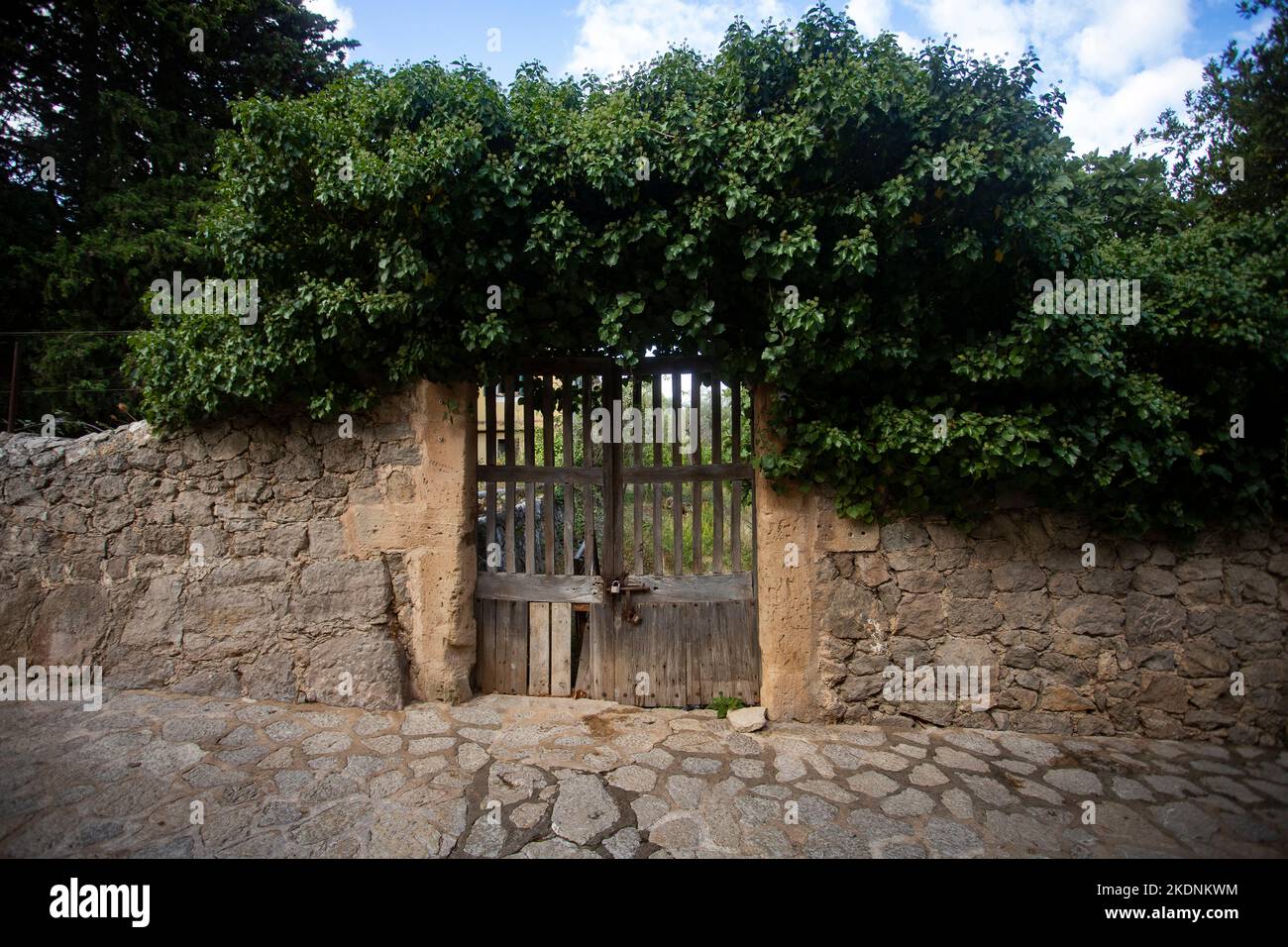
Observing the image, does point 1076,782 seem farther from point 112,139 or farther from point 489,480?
point 112,139

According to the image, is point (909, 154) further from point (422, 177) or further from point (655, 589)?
point (655, 589)

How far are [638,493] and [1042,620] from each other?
2.80m

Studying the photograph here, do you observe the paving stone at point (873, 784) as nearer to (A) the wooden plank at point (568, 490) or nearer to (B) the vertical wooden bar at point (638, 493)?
(B) the vertical wooden bar at point (638, 493)

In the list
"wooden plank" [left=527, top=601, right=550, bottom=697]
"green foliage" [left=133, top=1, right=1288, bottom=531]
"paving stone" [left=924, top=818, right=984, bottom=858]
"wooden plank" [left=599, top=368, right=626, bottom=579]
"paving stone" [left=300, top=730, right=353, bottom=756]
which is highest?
"green foliage" [left=133, top=1, right=1288, bottom=531]

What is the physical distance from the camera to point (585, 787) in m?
3.09

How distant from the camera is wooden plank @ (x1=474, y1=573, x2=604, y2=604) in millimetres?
4207

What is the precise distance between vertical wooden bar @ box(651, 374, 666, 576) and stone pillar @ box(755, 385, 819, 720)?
2.32ft

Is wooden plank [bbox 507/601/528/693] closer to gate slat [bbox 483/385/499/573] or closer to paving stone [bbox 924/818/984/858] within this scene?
gate slat [bbox 483/385/499/573]

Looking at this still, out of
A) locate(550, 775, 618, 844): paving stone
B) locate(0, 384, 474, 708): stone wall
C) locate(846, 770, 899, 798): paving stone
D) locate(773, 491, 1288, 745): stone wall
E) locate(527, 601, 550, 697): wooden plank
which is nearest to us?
locate(550, 775, 618, 844): paving stone

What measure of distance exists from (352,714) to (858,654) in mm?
3394

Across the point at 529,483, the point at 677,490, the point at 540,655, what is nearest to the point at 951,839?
the point at 677,490

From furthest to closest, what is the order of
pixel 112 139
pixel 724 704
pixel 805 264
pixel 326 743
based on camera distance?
pixel 112 139, pixel 724 704, pixel 326 743, pixel 805 264

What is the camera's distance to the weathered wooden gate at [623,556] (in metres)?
4.15

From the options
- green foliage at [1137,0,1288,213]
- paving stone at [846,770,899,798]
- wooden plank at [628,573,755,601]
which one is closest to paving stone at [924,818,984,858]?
paving stone at [846,770,899,798]
